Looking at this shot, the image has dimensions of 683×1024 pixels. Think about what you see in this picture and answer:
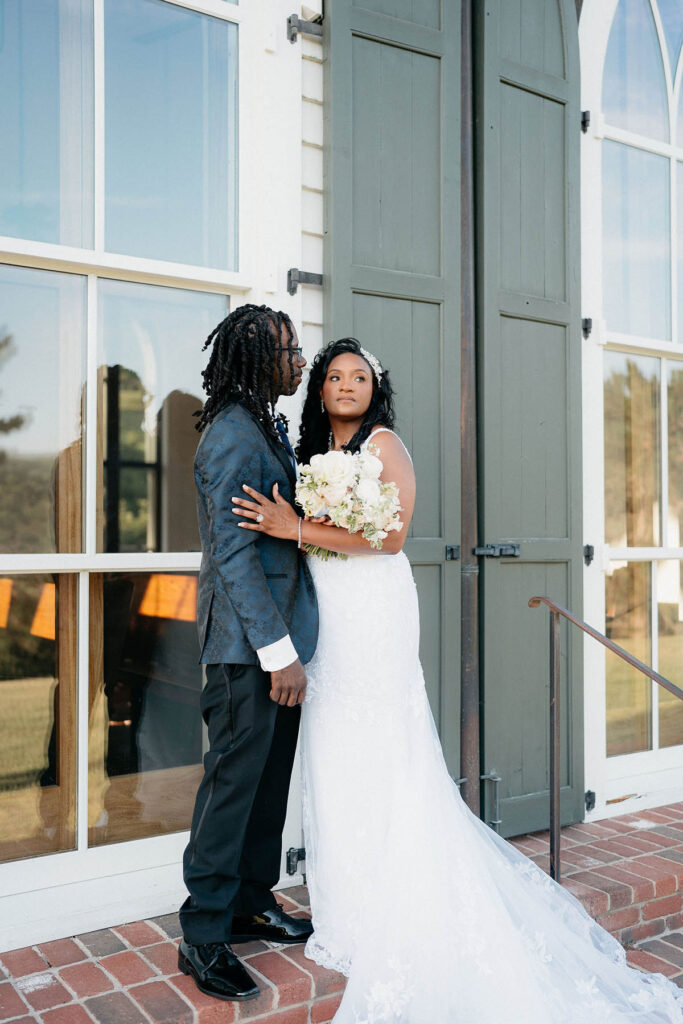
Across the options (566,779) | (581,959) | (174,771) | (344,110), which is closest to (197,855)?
(174,771)

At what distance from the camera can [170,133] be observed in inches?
120

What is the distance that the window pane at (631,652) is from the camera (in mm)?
4207

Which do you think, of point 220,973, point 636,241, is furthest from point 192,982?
point 636,241

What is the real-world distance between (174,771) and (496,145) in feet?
8.69

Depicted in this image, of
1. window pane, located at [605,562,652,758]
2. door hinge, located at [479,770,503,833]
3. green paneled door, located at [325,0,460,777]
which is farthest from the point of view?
window pane, located at [605,562,652,758]

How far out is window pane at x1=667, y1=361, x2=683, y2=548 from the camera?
4.48 metres

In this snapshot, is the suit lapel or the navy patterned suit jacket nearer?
the navy patterned suit jacket

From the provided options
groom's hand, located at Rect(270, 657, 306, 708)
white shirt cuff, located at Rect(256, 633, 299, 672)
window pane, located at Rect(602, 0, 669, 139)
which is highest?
window pane, located at Rect(602, 0, 669, 139)

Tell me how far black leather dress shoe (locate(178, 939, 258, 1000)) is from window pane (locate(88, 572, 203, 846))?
64 centimetres

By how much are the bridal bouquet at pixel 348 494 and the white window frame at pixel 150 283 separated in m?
0.73

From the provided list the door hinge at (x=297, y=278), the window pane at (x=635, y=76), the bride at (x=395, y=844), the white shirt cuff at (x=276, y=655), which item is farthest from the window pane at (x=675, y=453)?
the white shirt cuff at (x=276, y=655)

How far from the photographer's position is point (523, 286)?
12.2 feet

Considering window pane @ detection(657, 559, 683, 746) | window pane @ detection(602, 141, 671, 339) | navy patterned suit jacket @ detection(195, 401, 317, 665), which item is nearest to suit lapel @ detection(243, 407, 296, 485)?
navy patterned suit jacket @ detection(195, 401, 317, 665)

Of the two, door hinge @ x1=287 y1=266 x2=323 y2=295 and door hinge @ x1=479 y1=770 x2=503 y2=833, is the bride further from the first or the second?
door hinge @ x1=479 y1=770 x2=503 y2=833
